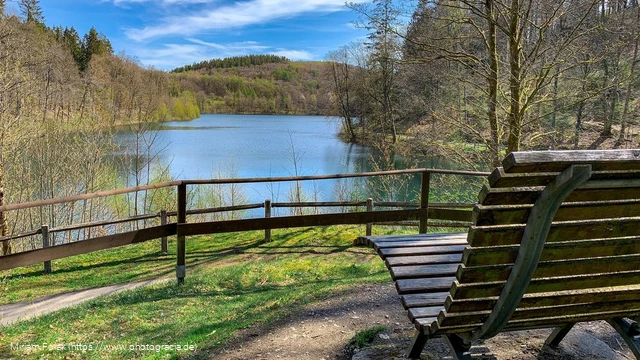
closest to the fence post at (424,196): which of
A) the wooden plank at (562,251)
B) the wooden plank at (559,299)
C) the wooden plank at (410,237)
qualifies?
A: the wooden plank at (410,237)

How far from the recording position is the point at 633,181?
120 cm

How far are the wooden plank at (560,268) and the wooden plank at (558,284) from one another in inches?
0.7

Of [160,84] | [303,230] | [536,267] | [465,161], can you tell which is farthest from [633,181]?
[160,84]

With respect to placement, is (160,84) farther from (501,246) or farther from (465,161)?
(501,246)

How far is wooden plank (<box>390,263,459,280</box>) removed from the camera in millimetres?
1833

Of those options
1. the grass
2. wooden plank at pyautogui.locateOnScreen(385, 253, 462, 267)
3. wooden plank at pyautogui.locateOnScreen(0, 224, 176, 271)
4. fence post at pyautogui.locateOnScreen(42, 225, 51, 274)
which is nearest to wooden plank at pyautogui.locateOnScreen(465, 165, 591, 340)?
wooden plank at pyautogui.locateOnScreen(385, 253, 462, 267)

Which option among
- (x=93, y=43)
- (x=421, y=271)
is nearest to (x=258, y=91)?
(x=93, y=43)

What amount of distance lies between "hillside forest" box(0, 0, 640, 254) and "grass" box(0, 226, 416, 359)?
3412 mm

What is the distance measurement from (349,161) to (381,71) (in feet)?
19.5

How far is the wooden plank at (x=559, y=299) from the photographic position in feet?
4.56

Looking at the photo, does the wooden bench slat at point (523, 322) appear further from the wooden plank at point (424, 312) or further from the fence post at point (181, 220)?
the fence post at point (181, 220)

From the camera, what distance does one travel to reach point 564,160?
3.52 feet

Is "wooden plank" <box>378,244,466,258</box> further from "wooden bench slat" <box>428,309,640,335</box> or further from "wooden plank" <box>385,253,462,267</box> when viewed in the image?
"wooden bench slat" <box>428,309,640,335</box>

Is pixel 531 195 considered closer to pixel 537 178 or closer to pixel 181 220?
pixel 537 178
